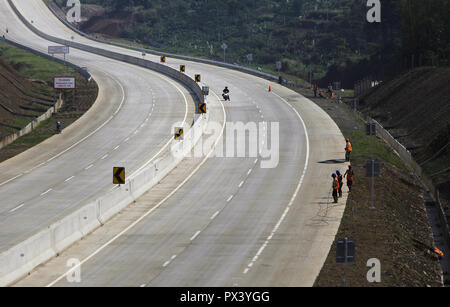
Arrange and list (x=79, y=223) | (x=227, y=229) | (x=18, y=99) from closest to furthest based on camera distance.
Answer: (x=79, y=223) → (x=227, y=229) → (x=18, y=99)

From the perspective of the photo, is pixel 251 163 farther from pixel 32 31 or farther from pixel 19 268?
pixel 32 31

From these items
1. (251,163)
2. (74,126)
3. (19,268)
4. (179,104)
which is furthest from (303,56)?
(19,268)

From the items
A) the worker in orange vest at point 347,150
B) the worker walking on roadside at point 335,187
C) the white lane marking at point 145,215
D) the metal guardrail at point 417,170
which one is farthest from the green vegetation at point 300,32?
the worker walking on roadside at point 335,187

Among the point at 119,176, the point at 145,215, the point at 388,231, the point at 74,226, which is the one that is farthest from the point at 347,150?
the point at 74,226

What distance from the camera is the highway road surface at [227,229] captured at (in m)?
28.2

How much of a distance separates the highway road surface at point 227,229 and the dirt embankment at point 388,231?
90cm

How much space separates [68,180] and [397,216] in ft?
66.4

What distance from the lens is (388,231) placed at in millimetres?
35312

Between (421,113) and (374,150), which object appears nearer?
(374,150)

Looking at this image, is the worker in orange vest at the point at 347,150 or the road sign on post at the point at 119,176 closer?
the road sign on post at the point at 119,176

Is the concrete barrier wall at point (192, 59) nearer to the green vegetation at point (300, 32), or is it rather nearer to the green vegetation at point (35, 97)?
the green vegetation at point (300, 32)

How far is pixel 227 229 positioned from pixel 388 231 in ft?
23.2

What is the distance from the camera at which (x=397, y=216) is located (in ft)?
131

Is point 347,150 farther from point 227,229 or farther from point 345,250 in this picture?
point 345,250
